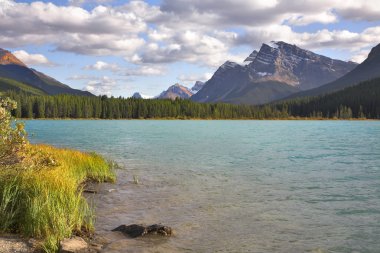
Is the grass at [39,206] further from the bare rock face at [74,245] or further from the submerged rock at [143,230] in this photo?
the submerged rock at [143,230]

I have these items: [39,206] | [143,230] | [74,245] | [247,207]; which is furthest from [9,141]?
[247,207]

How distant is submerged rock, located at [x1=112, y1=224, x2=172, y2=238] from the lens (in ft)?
55.5

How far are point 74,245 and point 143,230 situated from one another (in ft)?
13.6

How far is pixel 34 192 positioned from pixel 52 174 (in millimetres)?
2560

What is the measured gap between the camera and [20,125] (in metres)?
18.9

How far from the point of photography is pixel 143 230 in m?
17.0

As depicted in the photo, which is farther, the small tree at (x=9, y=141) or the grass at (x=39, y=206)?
the small tree at (x=9, y=141)

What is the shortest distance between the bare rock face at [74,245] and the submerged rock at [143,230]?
3.10 meters

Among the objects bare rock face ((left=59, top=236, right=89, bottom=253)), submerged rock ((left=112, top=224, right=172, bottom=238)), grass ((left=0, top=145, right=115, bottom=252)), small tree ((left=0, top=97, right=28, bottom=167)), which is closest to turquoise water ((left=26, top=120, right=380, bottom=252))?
submerged rock ((left=112, top=224, right=172, bottom=238))

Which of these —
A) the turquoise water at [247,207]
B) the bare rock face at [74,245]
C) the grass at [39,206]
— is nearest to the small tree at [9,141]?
the grass at [39,206]

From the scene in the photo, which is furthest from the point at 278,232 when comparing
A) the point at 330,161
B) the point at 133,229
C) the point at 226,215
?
the point at 330,161

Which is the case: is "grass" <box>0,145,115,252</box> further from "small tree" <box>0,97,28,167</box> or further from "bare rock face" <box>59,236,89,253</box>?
"small tree" <box>0,97,28,167</box>

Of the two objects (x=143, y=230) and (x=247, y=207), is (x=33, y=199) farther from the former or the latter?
(x=247, y=207)

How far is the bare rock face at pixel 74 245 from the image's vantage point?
42.1 ft
